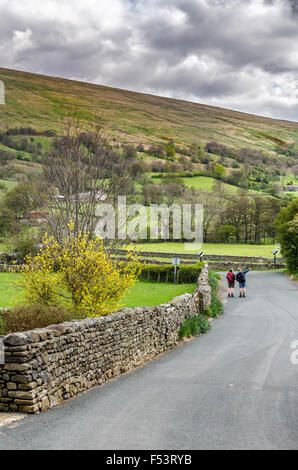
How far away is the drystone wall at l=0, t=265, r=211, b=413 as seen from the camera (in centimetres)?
861

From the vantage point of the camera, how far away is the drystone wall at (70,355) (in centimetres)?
861

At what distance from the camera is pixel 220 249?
7812cm

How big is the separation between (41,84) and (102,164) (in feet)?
592

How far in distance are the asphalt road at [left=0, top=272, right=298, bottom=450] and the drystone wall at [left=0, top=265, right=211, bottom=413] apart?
0.37m

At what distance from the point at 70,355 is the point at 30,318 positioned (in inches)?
97.5

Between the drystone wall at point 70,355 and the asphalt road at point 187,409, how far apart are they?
14.5 inches

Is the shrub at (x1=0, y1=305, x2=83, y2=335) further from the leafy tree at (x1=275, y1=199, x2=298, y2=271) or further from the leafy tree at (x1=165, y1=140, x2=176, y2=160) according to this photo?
the leafy tree at (x1=165, y1=140, x2=176, y2=160)

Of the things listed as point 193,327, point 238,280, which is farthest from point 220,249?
point 193,327

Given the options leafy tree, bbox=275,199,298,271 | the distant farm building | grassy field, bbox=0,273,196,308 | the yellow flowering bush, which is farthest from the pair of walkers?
the distant farm building

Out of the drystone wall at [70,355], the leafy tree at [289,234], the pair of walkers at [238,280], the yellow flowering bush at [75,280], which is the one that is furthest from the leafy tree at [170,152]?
the drystone wall at [70,355]

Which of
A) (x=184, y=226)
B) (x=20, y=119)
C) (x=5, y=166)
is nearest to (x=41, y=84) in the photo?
(x=20, y=119)

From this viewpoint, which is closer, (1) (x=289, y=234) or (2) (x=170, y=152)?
(1) (x=289, y=234)

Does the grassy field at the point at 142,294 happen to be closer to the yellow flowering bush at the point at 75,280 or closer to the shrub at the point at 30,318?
the yellow flowering bush at the point at 75,280

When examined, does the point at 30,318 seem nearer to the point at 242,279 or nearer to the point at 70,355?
the point at 70,355
